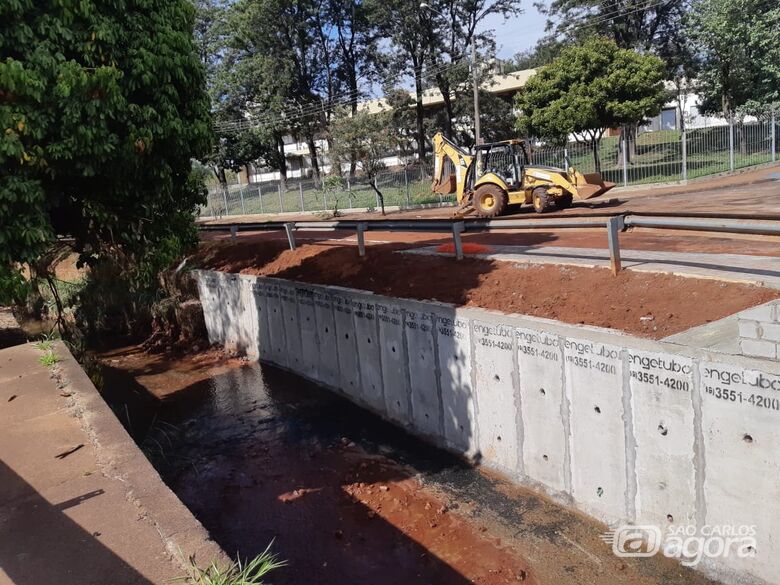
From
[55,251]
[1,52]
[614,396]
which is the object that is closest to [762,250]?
[614,396]

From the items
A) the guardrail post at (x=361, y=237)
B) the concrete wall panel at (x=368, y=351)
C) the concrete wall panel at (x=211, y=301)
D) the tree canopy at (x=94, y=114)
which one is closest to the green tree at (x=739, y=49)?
the guardrail post at (x=361, y=237)

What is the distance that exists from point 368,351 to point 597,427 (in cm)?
479

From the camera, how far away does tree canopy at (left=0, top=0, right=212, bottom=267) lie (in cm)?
619

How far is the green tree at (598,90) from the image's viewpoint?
1152 inches

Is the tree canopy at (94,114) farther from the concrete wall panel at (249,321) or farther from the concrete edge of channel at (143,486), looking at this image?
the concrete wall panel at (249,321)

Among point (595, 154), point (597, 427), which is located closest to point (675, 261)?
point (597, 427)

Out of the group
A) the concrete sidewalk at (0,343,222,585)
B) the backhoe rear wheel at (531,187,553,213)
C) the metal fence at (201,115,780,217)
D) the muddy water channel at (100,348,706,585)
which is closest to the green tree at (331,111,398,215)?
the metal fence at (201,115,780,217)

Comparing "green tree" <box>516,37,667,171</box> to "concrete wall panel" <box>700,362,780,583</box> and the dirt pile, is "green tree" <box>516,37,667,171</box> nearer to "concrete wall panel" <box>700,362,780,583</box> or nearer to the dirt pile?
the dirt pile

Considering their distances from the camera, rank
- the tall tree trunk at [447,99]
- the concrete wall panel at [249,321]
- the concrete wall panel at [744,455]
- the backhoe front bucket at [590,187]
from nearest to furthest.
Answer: the concrete wall panel at [744,455], the concrete wall panel at [249,321], the backhoe front bucket at [590,187], the tall tree trunk at [447,99]

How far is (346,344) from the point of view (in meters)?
11.3

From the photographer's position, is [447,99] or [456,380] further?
[447,99]

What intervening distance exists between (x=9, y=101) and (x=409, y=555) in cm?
598

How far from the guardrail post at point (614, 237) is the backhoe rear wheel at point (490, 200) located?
39.0ft

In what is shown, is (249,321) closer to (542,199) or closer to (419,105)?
(542,199)
